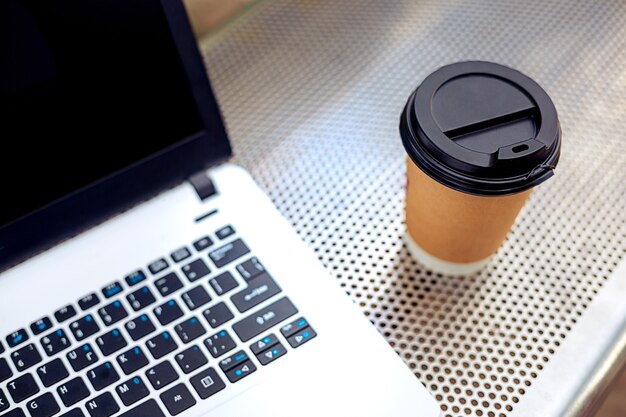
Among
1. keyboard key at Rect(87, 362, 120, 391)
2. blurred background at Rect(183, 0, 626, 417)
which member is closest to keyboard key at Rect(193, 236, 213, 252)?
keyboard key at Rect(87, 362, 120, 391)

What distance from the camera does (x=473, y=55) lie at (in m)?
0.66

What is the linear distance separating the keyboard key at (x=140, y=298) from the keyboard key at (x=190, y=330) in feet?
0.10

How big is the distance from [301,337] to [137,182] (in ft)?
0.57

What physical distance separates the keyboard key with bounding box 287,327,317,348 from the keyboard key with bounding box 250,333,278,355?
11 millimetres

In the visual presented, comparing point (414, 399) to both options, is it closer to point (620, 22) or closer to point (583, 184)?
point (583, 184)

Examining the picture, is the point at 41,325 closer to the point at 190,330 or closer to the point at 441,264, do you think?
the point at 190,330

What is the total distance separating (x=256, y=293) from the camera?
480mm

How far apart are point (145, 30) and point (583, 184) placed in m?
0.37

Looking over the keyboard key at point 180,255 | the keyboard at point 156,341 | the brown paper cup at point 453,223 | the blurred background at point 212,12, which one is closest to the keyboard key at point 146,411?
the keyboard at point 156,341

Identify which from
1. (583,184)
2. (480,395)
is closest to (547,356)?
(480,395)

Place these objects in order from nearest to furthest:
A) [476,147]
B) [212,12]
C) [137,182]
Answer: [476,147] < [137,182] < [212,12]

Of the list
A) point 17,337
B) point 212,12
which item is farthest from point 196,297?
point 212,12

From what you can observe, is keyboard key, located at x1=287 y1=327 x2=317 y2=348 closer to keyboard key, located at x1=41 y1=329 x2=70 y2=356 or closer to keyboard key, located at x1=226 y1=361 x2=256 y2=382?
keyboard key, located at x1=226 y1=361 x2=256 y2=382

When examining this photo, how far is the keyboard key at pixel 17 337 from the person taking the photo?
0.47 m
